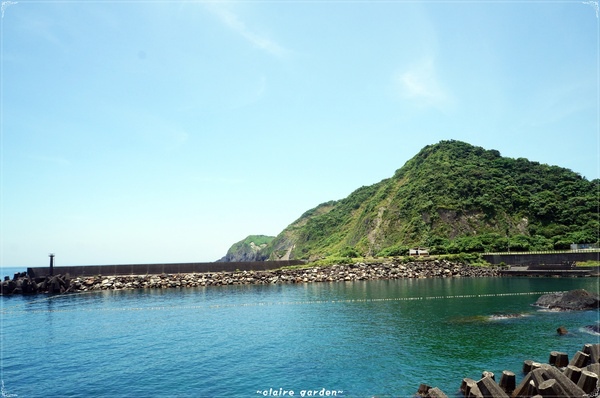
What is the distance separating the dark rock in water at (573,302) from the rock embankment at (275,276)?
3430 cm

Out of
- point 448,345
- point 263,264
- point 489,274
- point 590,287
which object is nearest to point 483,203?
point 489,274

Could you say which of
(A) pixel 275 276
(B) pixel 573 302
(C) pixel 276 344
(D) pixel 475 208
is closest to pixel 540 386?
(C) pixel 276 344

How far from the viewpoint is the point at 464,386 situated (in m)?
15.8

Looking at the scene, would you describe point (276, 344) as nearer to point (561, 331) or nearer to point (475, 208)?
point (561, 331)

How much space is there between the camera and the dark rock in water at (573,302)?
35.7 meters

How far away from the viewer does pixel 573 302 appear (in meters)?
36.2

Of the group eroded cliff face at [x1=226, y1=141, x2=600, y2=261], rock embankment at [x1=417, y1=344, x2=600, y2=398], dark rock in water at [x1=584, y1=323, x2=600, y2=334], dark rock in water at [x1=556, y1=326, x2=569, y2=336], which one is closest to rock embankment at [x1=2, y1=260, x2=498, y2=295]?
eroded cliff face at [x1=226, y1=141, x2=600, y2=261]

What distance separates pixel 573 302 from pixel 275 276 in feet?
163

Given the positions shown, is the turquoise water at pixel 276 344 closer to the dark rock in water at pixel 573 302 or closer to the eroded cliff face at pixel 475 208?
the dark rock in water at pixel 573 302

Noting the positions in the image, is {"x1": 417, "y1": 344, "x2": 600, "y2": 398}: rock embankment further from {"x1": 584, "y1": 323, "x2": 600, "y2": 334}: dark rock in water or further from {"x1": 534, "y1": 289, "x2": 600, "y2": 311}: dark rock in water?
{"x1": 534, "y1": 289, "x2": 600, "y2": 311}: dark rock in water

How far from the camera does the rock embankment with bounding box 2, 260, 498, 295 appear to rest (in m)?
64.9

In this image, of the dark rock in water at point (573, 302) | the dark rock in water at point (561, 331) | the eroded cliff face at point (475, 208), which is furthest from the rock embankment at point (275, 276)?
the dark rock in water at point (561, 331)

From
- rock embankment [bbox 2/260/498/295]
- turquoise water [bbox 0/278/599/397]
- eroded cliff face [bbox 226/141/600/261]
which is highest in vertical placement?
eroded cliff face [bbox 226/141/600/261]

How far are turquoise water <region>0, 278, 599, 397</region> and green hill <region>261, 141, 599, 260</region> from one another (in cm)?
5100
